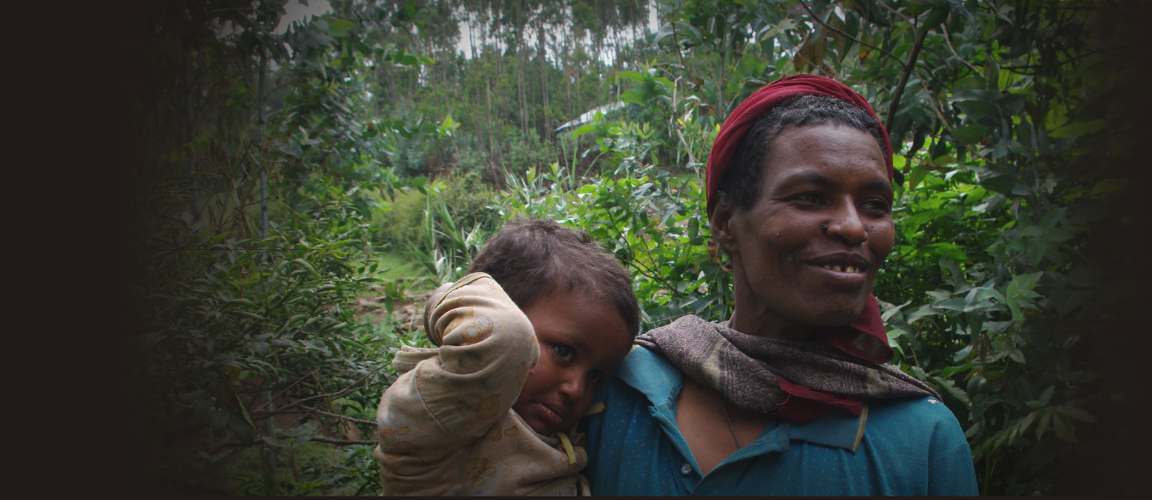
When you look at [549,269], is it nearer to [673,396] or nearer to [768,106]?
[673,396]

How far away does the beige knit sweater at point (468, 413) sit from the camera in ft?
3.19

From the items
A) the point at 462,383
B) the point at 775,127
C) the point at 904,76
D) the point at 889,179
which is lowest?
the point at 462,383

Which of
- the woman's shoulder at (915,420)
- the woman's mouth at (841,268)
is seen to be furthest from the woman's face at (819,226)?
the woman's shoulder at (915,420)

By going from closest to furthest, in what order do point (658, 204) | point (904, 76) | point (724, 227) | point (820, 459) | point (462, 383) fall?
point (462, 383) < point (820, 459) < point (724, 227) < point (904, 76) < point (658, 204)

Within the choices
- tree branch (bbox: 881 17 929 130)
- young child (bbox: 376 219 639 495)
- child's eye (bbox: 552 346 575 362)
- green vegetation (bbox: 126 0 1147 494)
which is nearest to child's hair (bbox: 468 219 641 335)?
young child (bbox: 376 219 639 495)

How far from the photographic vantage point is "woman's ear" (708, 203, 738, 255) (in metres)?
1.32

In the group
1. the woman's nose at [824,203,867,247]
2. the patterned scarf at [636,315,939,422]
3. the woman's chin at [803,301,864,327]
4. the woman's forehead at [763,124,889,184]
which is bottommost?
the patterned scarf at [636,315,939,422]

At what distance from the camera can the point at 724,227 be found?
135 cm

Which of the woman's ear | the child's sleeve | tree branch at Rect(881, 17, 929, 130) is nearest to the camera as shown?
the child's sleeve

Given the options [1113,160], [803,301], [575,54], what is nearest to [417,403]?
[803,301]

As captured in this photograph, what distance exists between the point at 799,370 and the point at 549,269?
0.58m

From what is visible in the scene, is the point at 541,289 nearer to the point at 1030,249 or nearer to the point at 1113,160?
the point at 1030,249

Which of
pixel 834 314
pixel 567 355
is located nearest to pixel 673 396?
pixel 567 355

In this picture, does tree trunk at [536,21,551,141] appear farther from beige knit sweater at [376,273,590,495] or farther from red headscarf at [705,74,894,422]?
beige knit sweater at [376,273,590,495]
